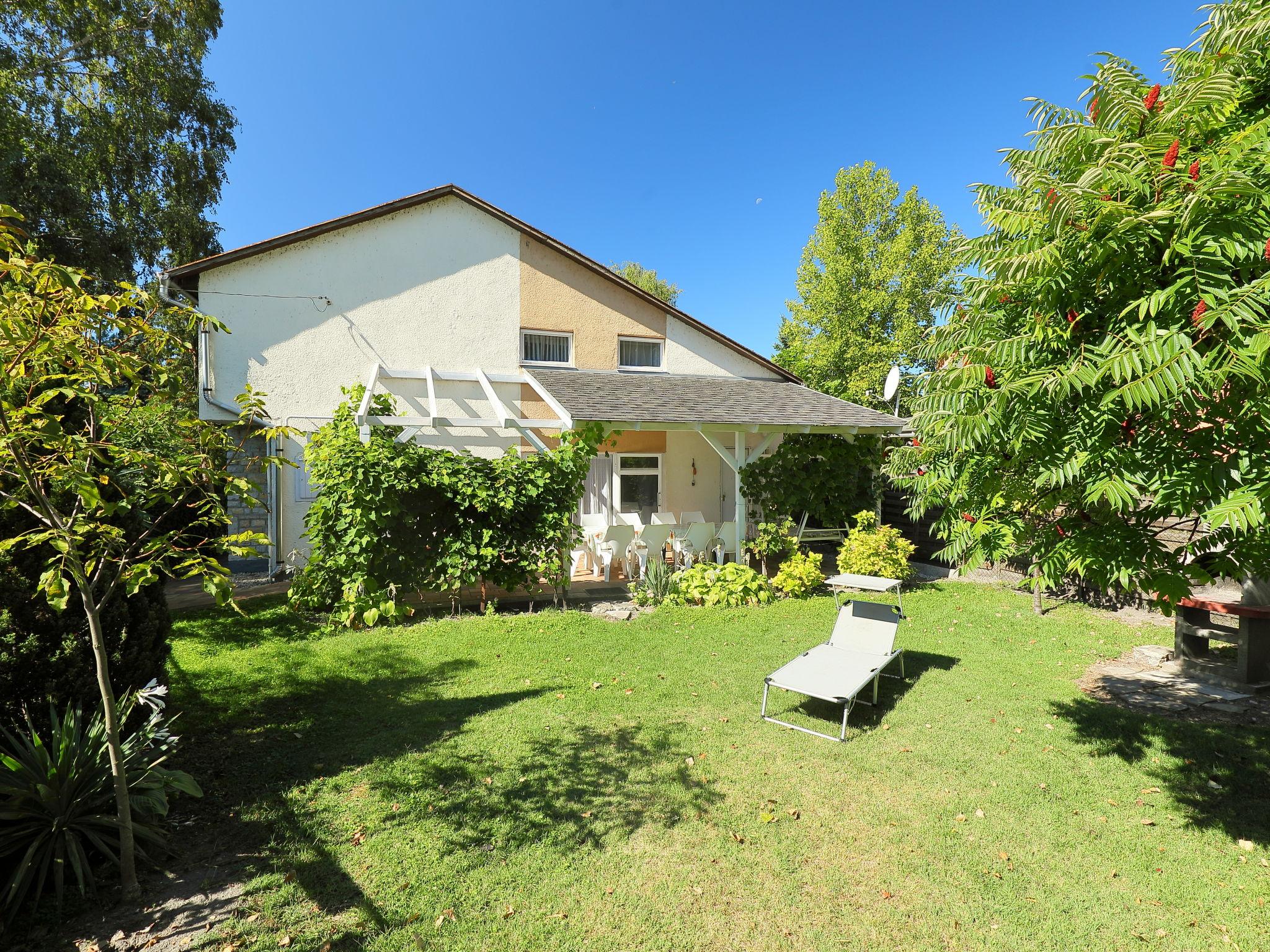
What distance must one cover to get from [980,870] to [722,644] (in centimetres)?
459

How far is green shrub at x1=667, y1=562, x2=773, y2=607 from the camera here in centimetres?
1015

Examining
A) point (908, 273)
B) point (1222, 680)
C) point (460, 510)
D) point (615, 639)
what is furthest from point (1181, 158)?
point (908, 273)

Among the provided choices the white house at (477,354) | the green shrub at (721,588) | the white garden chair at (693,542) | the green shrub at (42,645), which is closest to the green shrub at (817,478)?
the white house at (477,354)

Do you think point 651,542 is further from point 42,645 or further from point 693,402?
point 42,645

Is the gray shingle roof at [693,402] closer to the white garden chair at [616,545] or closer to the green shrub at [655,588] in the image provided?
the white garden chair at [616,545]

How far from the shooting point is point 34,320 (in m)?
2.66

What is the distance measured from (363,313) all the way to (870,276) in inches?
1099

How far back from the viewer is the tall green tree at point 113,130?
1622 centimetres

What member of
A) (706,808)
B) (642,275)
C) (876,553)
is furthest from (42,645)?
(642,275)

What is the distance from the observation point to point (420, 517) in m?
9.43

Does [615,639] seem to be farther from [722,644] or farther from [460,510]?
[460,510]

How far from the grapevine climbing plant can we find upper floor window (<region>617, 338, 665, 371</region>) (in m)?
5.87

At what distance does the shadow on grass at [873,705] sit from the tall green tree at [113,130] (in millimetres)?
21816

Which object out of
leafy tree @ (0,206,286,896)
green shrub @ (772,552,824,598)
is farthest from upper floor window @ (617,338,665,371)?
leafy tree @ (0,206,286,896)
